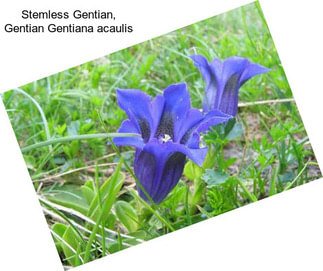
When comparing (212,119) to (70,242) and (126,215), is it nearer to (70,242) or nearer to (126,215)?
(126,215)

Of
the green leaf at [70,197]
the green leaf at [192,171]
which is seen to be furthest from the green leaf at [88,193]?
the green leaf at [192,171]

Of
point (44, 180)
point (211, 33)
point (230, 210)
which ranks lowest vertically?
point (230, 210)

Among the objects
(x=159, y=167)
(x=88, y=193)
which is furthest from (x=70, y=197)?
(x=159, y=167)

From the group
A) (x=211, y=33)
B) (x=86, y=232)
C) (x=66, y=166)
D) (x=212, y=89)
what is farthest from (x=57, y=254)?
(x=211, y=33)

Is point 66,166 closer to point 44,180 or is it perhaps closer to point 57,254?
point 44,180

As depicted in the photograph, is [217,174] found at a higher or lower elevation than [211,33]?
lower

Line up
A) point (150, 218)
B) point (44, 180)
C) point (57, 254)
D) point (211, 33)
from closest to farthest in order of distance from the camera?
point (57, 254), point (150, 218), point (44, 180), point (211, 33)

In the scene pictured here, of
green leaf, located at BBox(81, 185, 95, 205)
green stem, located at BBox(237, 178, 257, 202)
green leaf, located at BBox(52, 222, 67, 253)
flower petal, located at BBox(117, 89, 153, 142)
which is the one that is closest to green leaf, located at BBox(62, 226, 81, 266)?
green leaf, located at BBox(52, 222, 67, 253)

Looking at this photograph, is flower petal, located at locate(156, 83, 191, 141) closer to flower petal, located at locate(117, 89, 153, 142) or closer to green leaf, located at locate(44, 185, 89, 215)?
flower petal, located at locate(117, 89, 153, 142)
